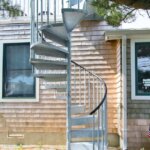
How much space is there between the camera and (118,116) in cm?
913

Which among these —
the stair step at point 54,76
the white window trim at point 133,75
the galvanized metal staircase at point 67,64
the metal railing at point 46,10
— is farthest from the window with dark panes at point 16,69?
the white window trim at point 133,75

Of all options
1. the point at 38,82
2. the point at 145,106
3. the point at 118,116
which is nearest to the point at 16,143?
the point at 38,82

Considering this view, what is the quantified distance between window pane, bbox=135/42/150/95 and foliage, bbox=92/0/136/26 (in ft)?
8.03

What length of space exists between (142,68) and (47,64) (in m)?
2.84

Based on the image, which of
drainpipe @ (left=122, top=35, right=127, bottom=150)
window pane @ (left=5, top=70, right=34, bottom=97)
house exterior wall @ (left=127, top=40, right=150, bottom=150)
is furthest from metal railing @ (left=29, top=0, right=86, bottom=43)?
house exterior wall @ (left=127, top=40, right=150, bottom=150)

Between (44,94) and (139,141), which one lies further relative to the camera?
(44,94)

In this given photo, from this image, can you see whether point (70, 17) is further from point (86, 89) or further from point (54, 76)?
point (86, 89)

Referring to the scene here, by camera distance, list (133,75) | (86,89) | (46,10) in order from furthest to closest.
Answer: (46,10), (86,89), (133,75)

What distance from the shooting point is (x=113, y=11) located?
20.4 ft

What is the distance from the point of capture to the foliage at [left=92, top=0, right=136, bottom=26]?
19.8 ft

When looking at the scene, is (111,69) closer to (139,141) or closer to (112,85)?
(112,85)

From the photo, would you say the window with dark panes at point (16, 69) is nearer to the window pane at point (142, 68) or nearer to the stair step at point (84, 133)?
the window pane at point (142, 68)

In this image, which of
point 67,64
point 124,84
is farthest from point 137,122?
point 67,64

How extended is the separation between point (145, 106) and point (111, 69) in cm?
135
